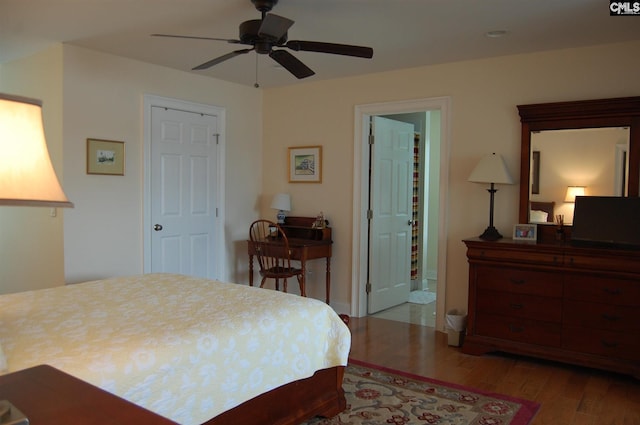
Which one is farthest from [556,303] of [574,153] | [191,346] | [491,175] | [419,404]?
[191,346]

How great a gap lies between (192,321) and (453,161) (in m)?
2.96

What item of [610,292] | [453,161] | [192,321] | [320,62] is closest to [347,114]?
[320,62]

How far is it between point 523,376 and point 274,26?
2.80m

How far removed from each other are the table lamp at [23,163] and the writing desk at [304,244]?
370cm

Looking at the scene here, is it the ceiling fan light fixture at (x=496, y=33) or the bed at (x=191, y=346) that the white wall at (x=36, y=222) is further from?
the ceiling fan light fixture at (x=496, y=33)

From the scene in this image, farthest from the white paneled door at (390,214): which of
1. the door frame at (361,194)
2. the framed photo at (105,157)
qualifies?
the framed photo at (105,157)

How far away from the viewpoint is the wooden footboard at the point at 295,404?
2135 mm

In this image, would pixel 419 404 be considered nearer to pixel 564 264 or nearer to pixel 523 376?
pixel 523 376

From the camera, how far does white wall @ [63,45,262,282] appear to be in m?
3.95

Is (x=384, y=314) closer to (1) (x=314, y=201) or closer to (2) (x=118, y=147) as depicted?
(1) (x=314, y=201)

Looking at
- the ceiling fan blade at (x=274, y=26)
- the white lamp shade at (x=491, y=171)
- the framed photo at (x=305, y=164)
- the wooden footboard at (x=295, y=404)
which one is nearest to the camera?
the wooden footboard at (x=295, y=404)

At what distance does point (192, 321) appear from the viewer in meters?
2.15

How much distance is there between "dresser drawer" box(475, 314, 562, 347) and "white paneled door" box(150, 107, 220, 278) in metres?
2.78

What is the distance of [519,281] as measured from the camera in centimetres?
364
